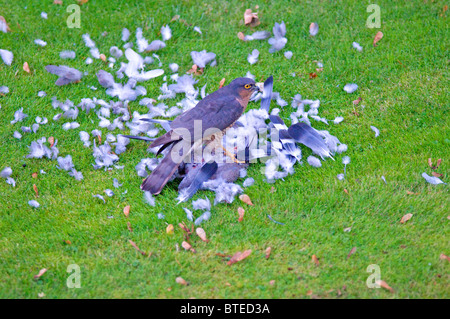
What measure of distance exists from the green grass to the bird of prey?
20cm

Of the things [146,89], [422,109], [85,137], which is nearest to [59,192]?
[85,137]

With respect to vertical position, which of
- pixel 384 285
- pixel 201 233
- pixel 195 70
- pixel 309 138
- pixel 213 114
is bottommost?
pixel 384 285

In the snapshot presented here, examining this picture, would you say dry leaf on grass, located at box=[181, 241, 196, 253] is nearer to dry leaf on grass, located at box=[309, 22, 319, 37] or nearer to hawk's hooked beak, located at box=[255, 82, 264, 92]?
hawk's hooked beak, located at box=[255, 82, 264, 92]

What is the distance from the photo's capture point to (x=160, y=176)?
4.14 meters

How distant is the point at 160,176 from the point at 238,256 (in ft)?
3.42

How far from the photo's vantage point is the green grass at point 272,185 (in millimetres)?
3443

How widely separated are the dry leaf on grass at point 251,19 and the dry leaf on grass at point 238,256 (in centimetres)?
352

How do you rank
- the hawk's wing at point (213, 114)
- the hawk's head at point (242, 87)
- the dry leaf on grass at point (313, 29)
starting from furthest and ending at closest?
the dry leaf on grass at point (313, 29)
the hawk's head at point (242, 87)
the hawk's wing at point (213, 114)

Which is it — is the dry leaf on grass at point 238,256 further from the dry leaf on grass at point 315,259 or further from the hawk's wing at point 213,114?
the hawk's wing at point 213,114

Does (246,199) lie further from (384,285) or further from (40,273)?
(40,273)

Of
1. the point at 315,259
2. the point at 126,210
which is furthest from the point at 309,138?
the point at 126,210

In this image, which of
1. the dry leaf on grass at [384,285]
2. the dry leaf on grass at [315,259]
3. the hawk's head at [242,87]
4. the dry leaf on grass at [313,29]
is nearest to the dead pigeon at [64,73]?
the hawk's head at [242,87]

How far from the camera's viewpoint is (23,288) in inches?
135

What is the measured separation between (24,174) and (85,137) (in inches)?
27.3
